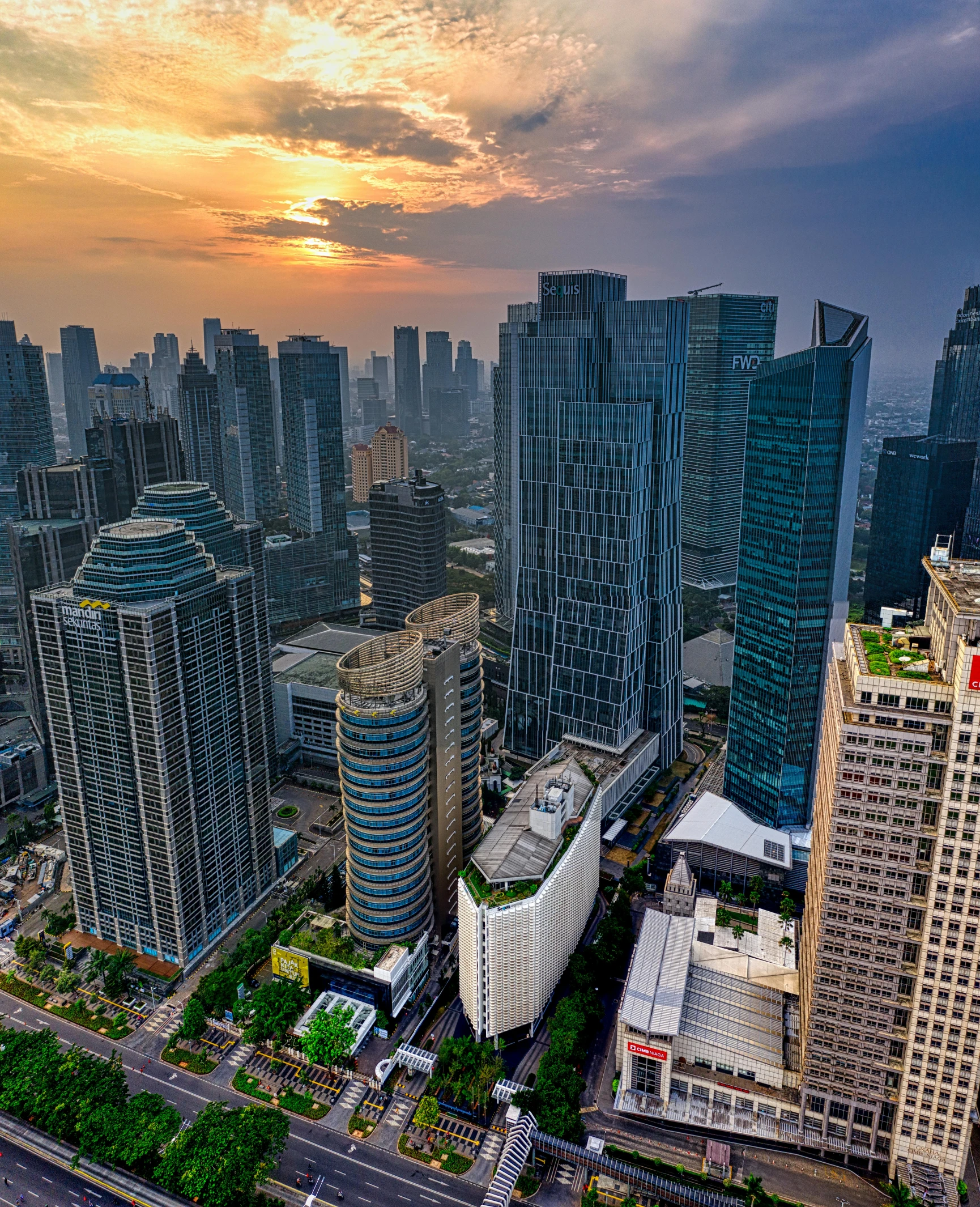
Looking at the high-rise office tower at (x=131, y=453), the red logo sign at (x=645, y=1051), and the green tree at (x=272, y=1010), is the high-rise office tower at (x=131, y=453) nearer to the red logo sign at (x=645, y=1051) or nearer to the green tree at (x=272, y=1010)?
the green tree at (x=272, y=1010)

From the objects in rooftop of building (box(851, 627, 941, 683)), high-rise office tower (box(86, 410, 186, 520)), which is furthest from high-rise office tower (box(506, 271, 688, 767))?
high-rise office tower (box(86, 410, 186, 520))

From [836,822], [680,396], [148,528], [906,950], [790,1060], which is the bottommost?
[790,1060]

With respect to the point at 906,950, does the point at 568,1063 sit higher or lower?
lower

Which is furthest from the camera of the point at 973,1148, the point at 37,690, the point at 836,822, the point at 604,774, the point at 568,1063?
the point at 37,690

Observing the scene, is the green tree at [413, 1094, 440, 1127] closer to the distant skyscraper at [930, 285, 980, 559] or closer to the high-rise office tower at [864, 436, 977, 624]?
the high-rise office tower at [864, 436, 977, 624]

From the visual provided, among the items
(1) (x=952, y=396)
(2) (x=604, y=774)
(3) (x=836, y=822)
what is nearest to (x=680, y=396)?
(2) (x=604, y=774)

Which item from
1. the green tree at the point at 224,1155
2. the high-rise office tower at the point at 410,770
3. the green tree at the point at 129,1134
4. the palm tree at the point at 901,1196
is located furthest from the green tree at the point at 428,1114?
the palm tree at the point at 901,1196

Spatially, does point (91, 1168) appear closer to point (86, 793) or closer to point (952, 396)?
point (86, 793)
